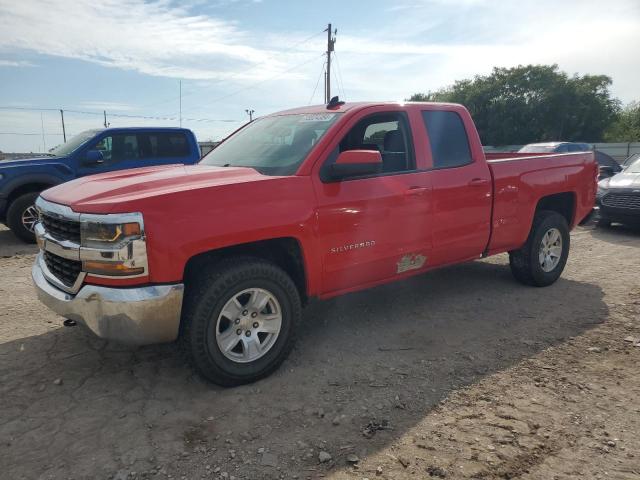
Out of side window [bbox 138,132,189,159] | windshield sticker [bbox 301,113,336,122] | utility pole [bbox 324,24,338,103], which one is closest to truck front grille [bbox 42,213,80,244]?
windshield sticker [bbox 301,113,336,122]

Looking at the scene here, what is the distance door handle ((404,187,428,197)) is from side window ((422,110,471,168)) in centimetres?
32

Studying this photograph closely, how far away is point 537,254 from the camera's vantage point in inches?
207

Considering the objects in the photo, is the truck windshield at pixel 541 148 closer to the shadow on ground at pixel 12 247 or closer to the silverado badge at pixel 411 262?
the silverado badge at pixel 411 262

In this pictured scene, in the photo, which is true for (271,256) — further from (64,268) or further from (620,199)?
(620,199)

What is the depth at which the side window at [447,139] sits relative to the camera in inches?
170

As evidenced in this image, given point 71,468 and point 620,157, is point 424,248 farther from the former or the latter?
point 620,157

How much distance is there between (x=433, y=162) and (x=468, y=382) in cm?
188

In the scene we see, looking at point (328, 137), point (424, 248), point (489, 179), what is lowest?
point (424, 248)

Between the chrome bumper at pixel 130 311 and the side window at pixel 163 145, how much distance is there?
6.58 meters

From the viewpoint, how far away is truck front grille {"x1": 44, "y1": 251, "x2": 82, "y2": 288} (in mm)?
3043

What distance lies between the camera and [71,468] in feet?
8.14

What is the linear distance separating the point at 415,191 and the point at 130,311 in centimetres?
235

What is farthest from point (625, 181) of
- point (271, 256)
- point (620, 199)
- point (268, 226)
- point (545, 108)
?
point (545, 108)

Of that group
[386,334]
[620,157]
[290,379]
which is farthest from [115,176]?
[620,157]
